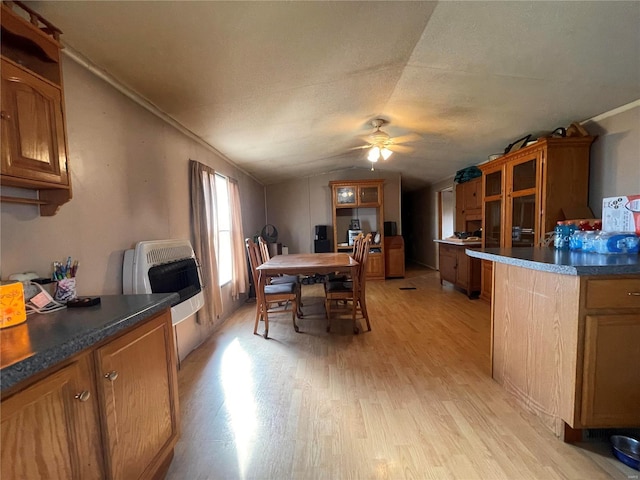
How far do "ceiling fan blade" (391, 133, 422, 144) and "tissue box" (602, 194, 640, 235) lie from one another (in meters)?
2.17

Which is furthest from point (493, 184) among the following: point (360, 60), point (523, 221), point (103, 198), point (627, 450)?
point (103, 198)

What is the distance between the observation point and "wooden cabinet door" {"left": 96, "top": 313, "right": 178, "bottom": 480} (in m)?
0.98

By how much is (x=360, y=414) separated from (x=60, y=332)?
1.54m

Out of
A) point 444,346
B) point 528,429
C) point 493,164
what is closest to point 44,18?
point 528,429

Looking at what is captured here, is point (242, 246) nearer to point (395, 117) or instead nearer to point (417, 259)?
point (395, 117)

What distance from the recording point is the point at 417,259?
8.02 metres

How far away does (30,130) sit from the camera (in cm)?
105

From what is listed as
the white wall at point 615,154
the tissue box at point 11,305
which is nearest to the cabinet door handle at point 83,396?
the tissue box at point 11,305

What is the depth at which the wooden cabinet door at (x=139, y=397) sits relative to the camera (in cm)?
98

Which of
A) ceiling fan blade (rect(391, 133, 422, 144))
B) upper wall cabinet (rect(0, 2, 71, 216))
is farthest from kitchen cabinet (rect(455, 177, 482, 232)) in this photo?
upper wall cabinet (rect(0, 2, 71, 216))

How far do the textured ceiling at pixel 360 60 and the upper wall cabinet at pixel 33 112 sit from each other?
0.19 metres

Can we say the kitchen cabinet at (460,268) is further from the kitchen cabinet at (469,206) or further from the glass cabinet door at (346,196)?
the glass cabinet door at (346,196)

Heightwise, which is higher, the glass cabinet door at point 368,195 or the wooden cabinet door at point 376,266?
the glass cabinet door at point 368,195

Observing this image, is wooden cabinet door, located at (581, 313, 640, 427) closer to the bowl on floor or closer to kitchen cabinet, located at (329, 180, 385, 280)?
the bowl on floor
